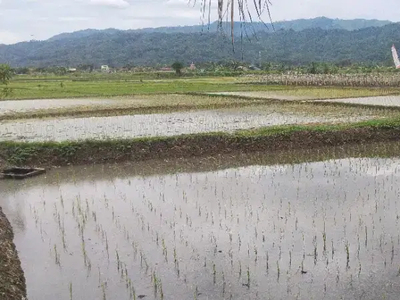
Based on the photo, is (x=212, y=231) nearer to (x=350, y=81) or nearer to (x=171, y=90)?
(x=171, y=90)

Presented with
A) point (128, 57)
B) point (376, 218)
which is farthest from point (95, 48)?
point (376, 218)

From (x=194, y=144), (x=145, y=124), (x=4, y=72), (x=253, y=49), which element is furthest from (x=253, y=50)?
(x=4, y=72)

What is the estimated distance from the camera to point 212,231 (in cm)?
667

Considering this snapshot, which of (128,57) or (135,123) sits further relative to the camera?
(128,57)

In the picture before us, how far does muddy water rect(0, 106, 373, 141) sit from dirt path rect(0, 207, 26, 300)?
282 inches

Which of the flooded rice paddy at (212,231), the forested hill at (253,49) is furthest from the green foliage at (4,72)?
the forested hill at (253,49)

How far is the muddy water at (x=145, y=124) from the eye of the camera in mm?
14000

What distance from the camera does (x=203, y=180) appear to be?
32.3 feet

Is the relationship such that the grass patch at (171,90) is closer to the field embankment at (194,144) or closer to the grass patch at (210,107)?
the grass patch at (210,107)

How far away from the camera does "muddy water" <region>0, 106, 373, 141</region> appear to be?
14000 millimetres

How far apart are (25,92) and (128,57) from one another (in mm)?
109355

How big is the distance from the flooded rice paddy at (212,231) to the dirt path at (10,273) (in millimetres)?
163

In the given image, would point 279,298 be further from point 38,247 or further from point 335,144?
point 335,144

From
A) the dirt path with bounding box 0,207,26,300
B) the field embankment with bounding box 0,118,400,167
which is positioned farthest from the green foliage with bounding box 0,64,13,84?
the dirt path with bounding box 0,207,26,300
